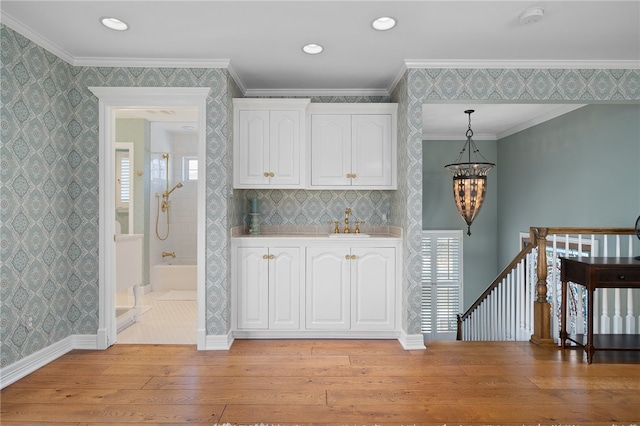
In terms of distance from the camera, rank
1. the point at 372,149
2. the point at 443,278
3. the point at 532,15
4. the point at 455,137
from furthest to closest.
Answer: the point at 443,278 → the point at 455,137 → the point at 372,149 → the point at 532,15

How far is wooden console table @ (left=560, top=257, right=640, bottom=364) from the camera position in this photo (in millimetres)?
3043

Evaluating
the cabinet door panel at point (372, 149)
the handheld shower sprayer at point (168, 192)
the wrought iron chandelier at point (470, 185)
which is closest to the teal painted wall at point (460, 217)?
the wrought iron chandelier at point (470, 185)

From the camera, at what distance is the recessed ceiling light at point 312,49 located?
10.4ft

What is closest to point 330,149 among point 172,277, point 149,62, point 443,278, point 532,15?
point 149,62

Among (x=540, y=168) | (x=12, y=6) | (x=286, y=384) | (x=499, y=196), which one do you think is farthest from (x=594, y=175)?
(x=12, y=6)

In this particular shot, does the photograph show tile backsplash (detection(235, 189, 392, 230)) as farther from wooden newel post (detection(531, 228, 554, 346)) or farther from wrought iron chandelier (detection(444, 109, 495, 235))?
wooden newel post (detection(531, 228, 554, 346))

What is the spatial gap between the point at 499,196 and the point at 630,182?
115 inches

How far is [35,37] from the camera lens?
117 inches

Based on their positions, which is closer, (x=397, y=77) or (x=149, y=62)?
(x=149, y=62)

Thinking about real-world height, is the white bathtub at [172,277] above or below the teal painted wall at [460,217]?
below

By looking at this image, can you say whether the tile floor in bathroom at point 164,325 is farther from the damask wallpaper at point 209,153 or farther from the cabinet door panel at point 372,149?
the cabinet door panel at point 372,149

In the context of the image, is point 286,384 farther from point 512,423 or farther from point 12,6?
point 12,6

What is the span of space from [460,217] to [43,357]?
20.3ft

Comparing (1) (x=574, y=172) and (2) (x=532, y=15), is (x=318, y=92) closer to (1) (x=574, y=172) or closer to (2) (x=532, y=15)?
(2) (x=532, y=15)
